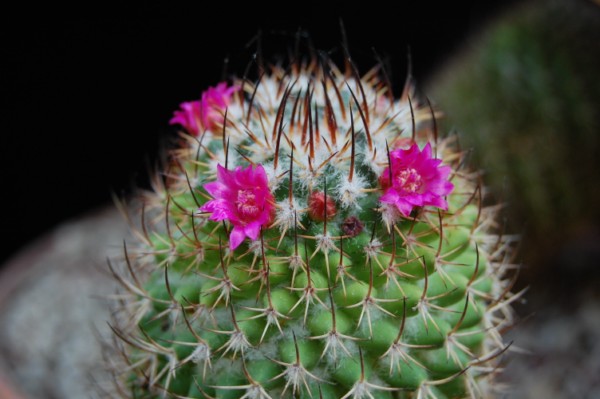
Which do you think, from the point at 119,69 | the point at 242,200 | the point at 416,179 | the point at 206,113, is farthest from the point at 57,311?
the point at 416,179

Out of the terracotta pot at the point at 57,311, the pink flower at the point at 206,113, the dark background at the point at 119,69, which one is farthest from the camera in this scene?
the dark background at the point at 119,69

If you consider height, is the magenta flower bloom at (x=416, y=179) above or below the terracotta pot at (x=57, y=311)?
above

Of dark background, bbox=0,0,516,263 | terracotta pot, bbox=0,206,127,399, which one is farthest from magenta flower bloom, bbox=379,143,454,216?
dark background, bbox=0,0,516,263

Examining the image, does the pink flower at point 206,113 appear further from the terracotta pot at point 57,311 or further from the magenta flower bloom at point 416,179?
the terracotta pot at point 57,311

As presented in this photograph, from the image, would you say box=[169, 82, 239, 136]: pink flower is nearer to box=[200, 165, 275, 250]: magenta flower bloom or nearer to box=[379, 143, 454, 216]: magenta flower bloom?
box=[200, 165, 275, 250]: magenta flower bloom

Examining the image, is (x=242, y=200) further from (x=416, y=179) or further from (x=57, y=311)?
(x=57, y=311)

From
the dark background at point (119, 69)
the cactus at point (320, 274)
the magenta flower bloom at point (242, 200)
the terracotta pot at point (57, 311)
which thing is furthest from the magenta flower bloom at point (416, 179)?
the dark background at point (119, 69)

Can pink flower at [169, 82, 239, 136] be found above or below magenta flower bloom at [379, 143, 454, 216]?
above

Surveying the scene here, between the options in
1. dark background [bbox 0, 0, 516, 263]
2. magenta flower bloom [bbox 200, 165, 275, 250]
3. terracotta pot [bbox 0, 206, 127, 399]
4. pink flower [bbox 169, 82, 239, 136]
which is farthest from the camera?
dark background [bbox 0, 0, 516, 263]

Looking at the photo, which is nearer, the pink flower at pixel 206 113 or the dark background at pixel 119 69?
the pink flower at pixel 206 113
